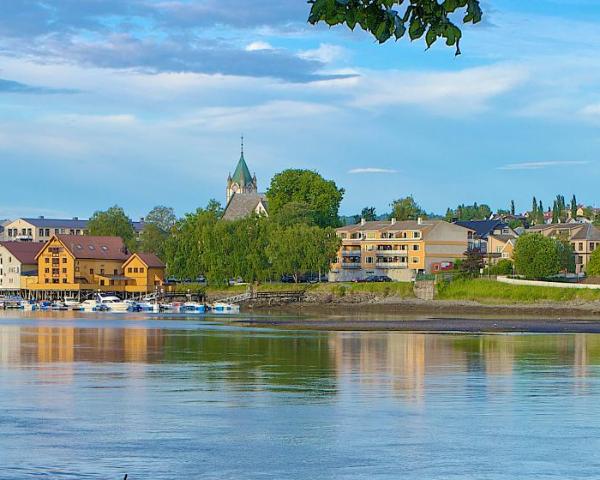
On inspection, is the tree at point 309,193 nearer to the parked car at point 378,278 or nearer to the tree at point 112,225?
the parked car at point 378,278

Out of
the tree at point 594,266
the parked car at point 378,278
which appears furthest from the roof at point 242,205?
the tree at point 594,266

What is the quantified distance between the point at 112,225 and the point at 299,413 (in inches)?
6004

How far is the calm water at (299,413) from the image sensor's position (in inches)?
832

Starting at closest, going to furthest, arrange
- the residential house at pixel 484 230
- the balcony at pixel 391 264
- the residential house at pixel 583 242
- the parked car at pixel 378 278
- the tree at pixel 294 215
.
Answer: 1. the parked car at pixel 378 278
2. the tree at pixel 294 215
3. the balcony at pixel 391 264
4. the residential house at pixel 583 242
5. the residential house at pixel 484 230

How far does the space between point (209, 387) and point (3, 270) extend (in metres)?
139

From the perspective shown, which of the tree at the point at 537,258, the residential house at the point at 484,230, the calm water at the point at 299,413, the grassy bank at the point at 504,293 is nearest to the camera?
the calm water at the point at 299,413

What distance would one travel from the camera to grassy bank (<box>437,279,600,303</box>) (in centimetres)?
10650

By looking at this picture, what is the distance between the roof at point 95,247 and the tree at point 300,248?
30.6m

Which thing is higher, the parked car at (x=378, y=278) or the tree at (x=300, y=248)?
the tree at (x=300, y=248)

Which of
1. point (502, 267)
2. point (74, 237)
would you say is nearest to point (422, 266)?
point (502, 267)

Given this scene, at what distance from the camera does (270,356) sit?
158 feet

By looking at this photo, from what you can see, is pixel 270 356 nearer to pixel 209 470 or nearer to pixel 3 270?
pixel 209 470

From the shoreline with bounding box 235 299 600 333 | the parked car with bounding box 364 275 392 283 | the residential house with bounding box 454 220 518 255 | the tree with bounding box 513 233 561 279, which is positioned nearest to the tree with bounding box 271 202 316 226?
the parked car with bounding box 364 275 392 283

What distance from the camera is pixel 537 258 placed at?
119 metres
